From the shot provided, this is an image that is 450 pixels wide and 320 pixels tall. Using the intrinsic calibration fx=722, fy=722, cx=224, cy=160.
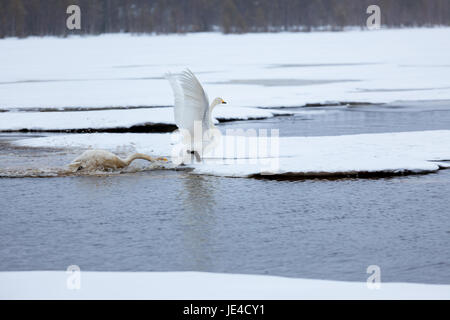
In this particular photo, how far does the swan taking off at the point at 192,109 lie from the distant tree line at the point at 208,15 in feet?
253

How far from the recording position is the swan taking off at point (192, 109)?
32.0 feet

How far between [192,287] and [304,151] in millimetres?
6725

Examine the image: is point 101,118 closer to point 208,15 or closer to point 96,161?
point 96,161

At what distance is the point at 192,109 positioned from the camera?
10.1 meters

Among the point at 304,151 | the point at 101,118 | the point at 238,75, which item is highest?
the point at 238,75

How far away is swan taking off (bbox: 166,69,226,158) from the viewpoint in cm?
976

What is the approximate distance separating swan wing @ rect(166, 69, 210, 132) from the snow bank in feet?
19.4

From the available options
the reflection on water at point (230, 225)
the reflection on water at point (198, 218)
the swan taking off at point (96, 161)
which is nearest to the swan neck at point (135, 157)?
the swan taking off at point (96, 161)

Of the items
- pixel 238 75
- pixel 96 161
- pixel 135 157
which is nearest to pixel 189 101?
pixel 135 157

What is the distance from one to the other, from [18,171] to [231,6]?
298ft

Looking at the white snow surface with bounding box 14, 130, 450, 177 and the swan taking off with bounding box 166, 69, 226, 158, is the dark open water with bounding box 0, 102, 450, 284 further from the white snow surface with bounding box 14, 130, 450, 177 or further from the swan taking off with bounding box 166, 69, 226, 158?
the swan taking off with bounding box 166, 69, 226, 158

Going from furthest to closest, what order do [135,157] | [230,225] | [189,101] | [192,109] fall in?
[135,157], [192,109], [189,101], [230,225]

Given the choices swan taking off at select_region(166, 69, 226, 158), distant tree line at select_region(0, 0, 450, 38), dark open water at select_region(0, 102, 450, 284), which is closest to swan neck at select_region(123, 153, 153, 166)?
dark open water at select_region(0, 102, 450, 284)

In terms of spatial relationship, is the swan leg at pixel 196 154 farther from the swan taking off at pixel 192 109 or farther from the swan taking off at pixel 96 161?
the swan taking off at pixel 96 161
